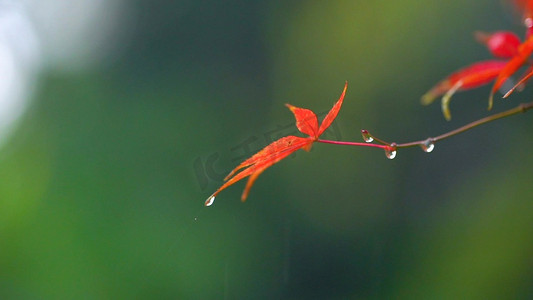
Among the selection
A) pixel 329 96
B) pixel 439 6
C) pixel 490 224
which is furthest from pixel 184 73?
pixel 490 224

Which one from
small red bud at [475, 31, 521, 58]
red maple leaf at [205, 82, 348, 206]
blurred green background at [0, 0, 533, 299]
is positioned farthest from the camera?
blurred green background at [0, 0, 533, 299]

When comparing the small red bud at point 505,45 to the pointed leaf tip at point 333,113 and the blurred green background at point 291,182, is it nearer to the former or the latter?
the pointed leaf tip at point 333,113

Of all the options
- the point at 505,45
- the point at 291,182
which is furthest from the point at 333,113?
the point at 291,182

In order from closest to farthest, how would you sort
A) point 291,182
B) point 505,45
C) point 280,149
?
point 280,149 → point 505,45 → point 291,182

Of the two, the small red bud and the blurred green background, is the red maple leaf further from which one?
the blurred green background

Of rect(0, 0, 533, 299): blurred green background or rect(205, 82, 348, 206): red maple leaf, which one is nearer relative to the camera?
rect(205, 82, 348, 206): red maple leaf

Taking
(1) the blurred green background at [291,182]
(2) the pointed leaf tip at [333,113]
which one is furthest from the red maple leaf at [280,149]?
(1) the blurred green background at [291,182]

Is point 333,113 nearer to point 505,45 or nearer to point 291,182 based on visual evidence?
point 505,45

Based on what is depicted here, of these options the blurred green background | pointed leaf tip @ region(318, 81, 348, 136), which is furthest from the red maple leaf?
the blurred green background

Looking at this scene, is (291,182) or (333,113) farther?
(291,182)
